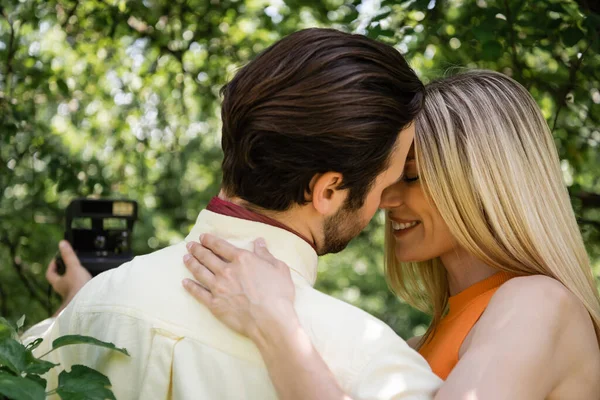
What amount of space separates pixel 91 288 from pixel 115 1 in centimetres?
317

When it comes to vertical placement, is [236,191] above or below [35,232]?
above

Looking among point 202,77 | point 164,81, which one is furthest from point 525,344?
point 164,81

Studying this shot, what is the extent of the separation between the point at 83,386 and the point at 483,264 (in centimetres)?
149

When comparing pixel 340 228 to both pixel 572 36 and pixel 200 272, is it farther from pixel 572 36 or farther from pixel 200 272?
pixel 572 36

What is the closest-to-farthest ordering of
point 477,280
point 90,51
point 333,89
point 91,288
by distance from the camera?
point 333,89, point 91,288, point 477,280, point 90,51

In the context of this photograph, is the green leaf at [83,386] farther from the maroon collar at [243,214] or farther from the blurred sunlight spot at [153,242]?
the blurred sunlight spot at [153,242]

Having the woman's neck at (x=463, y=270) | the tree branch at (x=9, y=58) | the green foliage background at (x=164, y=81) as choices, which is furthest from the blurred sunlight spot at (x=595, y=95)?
the tree branch at (x=9, y=58)

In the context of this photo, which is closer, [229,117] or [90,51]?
[229,117]

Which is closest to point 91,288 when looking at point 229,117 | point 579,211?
point 229,117

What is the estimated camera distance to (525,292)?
2.15m

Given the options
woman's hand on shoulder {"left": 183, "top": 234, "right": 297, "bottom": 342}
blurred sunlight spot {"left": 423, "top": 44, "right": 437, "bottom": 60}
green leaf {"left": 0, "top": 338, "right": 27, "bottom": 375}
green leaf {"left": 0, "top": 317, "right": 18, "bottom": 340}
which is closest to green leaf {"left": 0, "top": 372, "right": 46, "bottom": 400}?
green leaf {"left": 0, "top": 338, "right": 27, "bottom": 375}

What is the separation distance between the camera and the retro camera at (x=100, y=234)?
3139 millimetres

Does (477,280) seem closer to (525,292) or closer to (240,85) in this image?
(525,292)

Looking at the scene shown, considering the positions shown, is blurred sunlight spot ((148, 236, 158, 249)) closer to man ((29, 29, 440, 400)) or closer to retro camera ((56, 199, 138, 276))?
retro camera ((56, 199, 138, 276))
